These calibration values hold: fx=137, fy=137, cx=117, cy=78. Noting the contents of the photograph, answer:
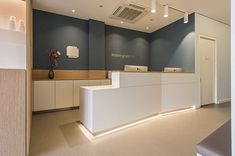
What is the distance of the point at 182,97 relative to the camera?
14.4 feet

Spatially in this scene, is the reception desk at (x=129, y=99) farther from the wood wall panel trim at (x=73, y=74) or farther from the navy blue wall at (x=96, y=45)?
the navy blue wall at (x=96, y=45)

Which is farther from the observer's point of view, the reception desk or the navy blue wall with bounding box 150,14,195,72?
the navy blue wall with bounding box 150,14,195,72

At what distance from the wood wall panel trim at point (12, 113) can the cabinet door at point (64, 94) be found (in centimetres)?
251

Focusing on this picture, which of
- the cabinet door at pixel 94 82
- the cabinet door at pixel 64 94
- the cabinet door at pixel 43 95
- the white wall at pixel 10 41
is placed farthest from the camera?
the cabinet door at pixel 94 82

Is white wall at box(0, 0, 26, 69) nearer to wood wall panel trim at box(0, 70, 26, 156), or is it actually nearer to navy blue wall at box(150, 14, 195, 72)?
wood wall panel trim at box(0, 70, 26, 156)

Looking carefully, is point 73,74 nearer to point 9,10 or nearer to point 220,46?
point 9,10

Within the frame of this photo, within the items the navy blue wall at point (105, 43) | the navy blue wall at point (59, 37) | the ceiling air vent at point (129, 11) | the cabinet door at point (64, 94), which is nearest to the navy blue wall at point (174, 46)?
the navy blue wall at point (105, 43)

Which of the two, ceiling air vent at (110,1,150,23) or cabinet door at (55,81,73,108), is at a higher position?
ceiling air vent at (110,1,150,23)

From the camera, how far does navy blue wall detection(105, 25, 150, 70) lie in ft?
18.9

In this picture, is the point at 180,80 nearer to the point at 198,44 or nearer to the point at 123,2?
the point at 198,44

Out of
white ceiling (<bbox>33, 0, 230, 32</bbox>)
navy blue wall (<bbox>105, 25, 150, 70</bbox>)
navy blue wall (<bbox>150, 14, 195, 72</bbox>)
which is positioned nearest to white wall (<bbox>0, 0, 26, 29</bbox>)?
white ceiling (<bbox>33, 0, 230, 32</bbox>)

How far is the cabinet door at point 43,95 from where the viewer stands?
3.89 meters

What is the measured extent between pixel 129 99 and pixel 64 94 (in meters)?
2.35

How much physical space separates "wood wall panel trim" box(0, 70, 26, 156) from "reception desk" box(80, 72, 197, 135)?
3.47 ft
